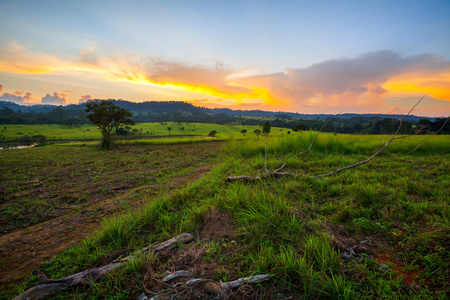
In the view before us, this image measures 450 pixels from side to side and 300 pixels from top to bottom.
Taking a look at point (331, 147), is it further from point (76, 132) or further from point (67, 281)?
point (76, 132)

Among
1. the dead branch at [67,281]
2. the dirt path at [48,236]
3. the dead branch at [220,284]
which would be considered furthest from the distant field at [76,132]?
the dead branch at [220,284]

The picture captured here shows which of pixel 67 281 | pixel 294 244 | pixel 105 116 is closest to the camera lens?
pixel 67 281

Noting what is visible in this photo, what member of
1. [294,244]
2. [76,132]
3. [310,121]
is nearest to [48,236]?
[294,244]

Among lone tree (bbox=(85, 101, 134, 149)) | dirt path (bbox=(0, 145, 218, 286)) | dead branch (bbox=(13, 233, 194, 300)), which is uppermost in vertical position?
lone tree (bbox=(85, 101, 134, 149))

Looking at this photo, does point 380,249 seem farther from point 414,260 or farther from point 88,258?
point 88,258

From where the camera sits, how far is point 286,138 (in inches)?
372

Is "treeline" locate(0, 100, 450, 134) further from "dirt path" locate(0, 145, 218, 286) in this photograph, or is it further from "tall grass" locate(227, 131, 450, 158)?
"dirt path" locate(0, 145, 218, 286)

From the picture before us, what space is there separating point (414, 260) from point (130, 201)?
18.2 feet

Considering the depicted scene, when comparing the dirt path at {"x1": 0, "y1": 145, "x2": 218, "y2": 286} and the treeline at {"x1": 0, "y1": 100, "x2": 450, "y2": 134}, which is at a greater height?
the treeline at {"x1": 0, "y1": 100, "x2": 450, "y2": 134}

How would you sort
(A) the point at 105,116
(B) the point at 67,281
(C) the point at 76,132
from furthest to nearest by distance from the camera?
(C) the point at 76,132
(A) the point at 105,116
(B) the point at 67,281

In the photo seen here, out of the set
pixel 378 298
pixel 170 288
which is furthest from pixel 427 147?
pixel 170 288

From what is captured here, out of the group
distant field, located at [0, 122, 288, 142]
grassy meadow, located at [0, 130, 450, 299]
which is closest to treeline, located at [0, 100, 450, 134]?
grassy meadow, located at [0, 130, 450, 299]

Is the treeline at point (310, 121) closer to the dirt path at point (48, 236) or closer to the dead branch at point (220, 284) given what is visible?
the dead branch at point (220, 284)

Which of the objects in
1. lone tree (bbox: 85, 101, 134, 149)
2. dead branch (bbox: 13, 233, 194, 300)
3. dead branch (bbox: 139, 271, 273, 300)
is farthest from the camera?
lone tree (bbox: 85, 101, 134, 149)
